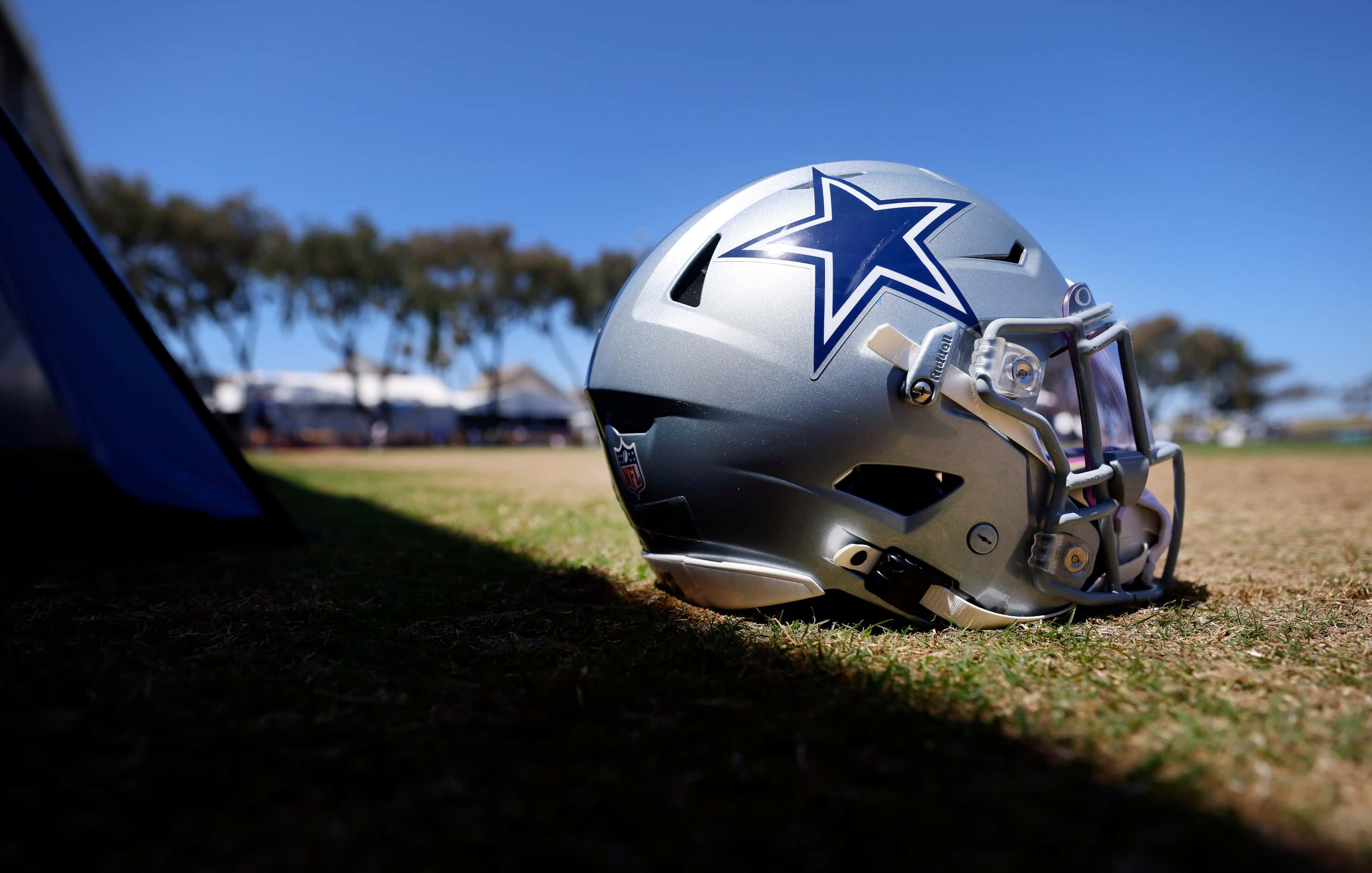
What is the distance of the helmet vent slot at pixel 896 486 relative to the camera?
263 centimetres

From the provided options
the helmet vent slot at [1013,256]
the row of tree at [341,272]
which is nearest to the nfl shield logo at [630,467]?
the helmet vent slot at [1013,256]

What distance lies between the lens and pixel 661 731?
168 centimetres

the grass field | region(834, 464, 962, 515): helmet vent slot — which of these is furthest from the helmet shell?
the grass field

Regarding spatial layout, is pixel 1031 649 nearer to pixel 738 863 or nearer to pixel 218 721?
pixel 738 863

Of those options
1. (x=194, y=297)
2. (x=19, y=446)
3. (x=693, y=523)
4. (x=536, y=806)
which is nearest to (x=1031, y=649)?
(x=693, y=523)

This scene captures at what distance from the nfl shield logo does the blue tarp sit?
254cm

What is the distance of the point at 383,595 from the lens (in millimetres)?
3072

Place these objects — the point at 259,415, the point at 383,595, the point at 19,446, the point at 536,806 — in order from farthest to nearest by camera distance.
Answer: the point at 259,415
the point at 19,446
the point at 383,595
the point at 536,806

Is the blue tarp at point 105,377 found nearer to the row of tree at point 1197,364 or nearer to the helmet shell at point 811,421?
the helmet shell at point 811,421

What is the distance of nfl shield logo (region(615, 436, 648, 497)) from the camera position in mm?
2734

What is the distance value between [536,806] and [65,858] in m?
0.76

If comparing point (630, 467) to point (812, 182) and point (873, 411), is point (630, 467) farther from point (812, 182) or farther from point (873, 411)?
point (812, 182)

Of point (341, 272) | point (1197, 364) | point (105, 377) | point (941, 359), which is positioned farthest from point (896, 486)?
point (1197, 364)

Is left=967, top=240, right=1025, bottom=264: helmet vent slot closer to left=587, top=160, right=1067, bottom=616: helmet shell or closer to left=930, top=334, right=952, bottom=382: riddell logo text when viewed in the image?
left=587, top=160, right=1067, bottom=616: helmet shell
